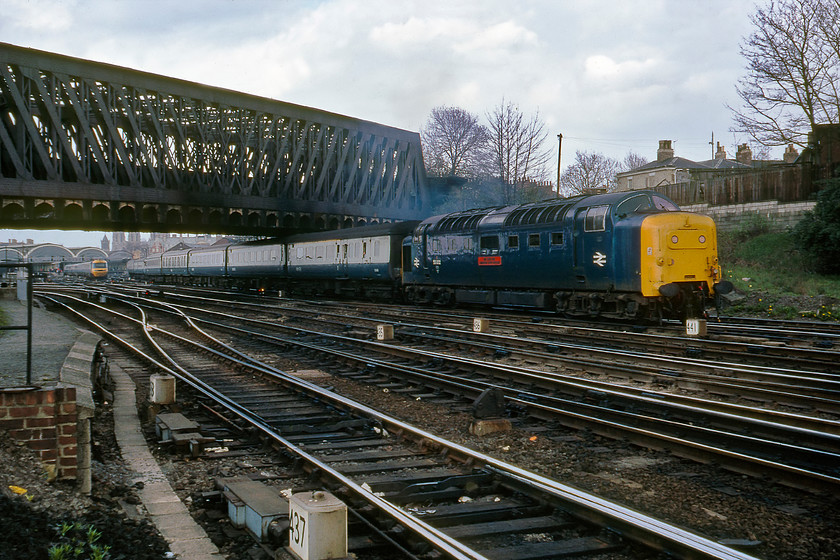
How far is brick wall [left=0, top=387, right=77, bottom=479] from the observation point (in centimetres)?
539

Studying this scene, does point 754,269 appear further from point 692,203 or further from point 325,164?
point 325,164

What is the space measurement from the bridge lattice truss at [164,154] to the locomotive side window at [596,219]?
87.4 ft

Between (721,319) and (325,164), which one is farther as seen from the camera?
(325,164)

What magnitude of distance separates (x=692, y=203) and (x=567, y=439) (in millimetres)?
28487

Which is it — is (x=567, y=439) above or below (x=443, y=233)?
below

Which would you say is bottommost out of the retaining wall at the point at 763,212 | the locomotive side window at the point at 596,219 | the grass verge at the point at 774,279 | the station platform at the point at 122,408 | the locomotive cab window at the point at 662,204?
the station platform at the point at 122,408

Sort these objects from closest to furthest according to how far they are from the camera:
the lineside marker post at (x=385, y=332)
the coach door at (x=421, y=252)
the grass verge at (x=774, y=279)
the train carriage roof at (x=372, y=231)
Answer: the lineside marker post at (x=385, y=332) → the grass verge at (x=774, y=279) → the coach door at (x=421, y=252) → the train carriage roof at (x=372, y=231)

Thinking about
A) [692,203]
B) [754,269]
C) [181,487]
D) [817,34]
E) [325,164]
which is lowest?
[181,487]

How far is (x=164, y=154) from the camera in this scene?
3738 centimetres

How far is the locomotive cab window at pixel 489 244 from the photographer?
19188mm

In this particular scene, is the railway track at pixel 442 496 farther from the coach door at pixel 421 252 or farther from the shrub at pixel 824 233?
the shrub at pixel 824 233

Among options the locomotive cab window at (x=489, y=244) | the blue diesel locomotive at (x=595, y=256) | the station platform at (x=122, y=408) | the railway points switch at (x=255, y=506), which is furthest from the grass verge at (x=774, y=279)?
the railway points switch at (x=255, y=506)

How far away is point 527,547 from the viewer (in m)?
4.17

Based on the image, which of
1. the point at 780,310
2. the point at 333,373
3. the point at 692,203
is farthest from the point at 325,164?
the point at 333,373
